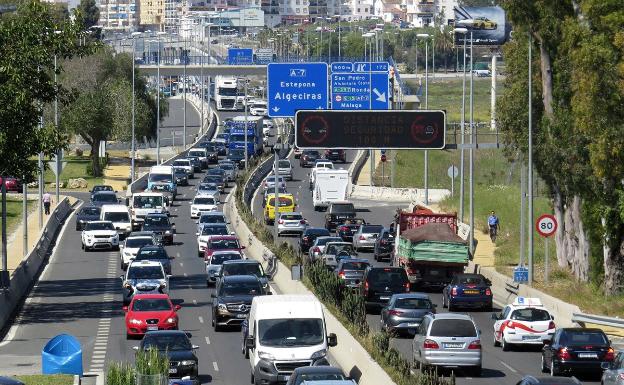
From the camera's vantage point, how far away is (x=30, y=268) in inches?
2309

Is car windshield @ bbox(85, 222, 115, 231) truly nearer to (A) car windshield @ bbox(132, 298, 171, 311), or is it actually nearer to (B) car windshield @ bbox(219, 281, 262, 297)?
(B) car windshield @ bbox(219, 281, 262, 297)

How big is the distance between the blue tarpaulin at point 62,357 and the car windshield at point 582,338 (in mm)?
10416

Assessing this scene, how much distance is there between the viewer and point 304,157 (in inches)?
4660

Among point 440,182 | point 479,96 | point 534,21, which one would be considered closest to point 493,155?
point 440,182

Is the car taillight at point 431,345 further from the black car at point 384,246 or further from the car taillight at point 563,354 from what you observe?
the black car at point 384,246

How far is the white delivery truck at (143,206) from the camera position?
7606 cm

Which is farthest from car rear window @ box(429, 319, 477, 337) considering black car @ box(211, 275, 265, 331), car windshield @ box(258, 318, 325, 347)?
black car @ box(211, 275, 265, 331)

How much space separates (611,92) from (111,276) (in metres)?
21.2

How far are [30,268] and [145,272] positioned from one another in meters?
11.0

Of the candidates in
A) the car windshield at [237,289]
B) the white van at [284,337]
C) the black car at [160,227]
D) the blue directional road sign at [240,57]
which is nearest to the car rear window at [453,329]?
the white van at [284,337]

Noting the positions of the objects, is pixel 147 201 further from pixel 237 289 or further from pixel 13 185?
pixel 237 289

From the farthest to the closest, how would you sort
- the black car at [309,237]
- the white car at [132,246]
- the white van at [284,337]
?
the black car at [309,237], the white car at [132,246], the white van at [284,337]

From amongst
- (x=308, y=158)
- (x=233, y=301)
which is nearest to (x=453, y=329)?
(x=233, y=301)

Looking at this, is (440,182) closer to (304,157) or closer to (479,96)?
(304,157)
